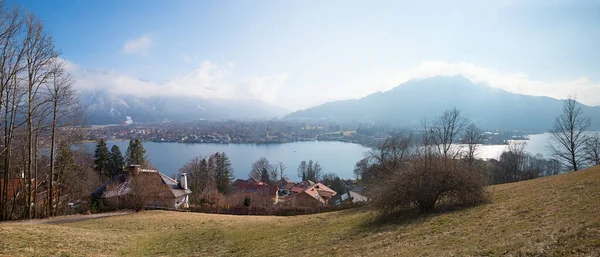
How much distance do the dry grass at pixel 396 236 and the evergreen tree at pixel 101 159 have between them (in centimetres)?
2916

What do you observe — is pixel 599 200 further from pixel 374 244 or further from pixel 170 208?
pixel 170 208

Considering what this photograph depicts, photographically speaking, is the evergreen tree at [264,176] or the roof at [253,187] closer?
the roof at [253,187]

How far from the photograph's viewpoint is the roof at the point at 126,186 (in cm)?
2156

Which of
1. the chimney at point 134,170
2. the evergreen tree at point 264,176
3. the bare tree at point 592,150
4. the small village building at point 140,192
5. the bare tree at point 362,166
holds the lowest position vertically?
the evergreen tree at point 264,176

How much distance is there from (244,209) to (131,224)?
788 cm

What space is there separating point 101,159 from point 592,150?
172 feet

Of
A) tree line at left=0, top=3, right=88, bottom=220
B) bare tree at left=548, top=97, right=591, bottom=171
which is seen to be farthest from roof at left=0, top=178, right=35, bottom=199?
bare tree at left=548, top=97, right=591, bottom=171

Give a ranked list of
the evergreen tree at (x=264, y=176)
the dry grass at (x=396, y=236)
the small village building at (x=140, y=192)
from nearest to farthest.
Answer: the dry grass at (x=396, y=236), the small village building at (x=140, y=192), the evergreen tree at (x=264, y=176)

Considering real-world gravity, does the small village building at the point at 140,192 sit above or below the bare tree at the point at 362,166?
above

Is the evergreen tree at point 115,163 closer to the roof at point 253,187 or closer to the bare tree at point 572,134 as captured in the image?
the roof at point 253,187

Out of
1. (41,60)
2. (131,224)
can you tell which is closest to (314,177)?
(131,224)

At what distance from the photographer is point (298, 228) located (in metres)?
12.3

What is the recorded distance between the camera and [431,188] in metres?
10.6

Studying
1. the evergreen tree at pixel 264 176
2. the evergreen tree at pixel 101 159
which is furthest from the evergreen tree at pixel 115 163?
the evergreen tree at pixel 264 176
